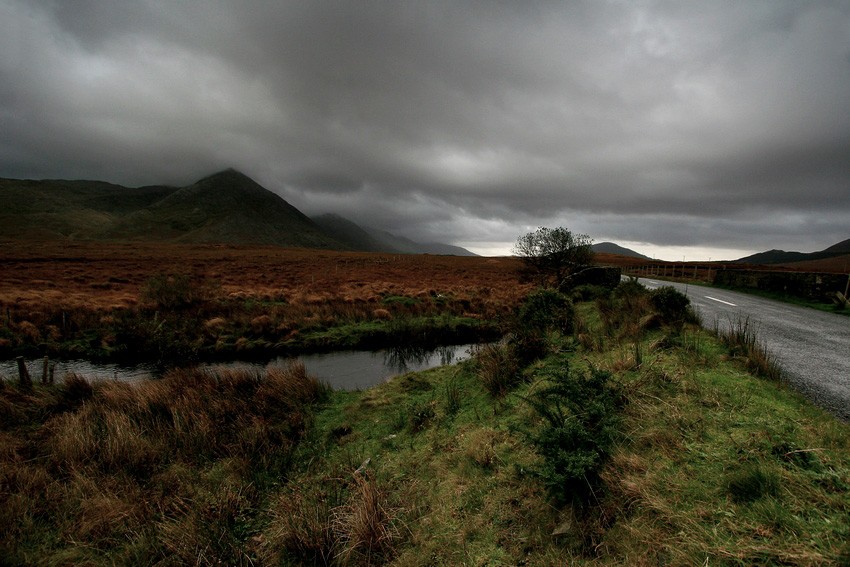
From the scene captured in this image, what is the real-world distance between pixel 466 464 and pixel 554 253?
22267 millimetres

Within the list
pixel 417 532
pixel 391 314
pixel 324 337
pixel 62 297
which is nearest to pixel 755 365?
pixel 417 532

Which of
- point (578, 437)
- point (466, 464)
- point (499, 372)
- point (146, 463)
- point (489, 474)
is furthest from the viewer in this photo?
point (499, 372)

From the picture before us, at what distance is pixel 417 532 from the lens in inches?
163

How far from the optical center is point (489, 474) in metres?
4.75

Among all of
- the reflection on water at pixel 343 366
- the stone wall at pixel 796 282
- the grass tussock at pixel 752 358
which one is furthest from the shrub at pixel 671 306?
the stone wall at pixel 796 282

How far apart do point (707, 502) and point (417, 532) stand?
3010 mm

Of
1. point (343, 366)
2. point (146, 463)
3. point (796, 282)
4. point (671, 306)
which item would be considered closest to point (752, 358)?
point (671, 306)

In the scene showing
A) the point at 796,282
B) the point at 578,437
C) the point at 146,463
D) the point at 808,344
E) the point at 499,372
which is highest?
the point at 796,282

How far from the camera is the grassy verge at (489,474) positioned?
113 inches

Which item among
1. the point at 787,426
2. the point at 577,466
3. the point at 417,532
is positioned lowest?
the point at 417,532

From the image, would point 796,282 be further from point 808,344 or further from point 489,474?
point 489,474

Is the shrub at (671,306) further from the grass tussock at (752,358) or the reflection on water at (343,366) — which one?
the reflection on water at (343,366)

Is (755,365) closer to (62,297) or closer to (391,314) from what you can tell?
(391,314)

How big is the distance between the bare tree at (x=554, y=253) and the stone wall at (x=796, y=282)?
8.42 meters
